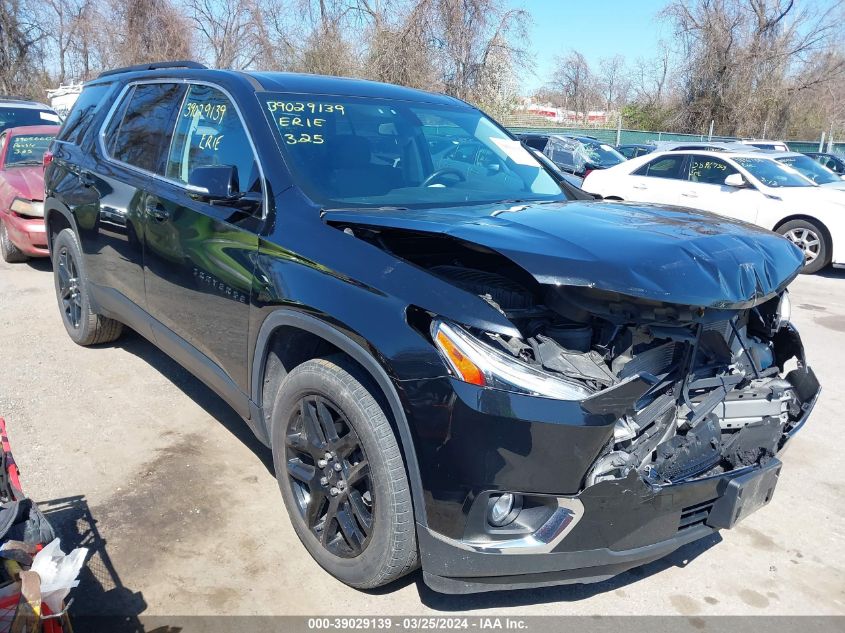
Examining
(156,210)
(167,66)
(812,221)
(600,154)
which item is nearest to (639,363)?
(156,210)

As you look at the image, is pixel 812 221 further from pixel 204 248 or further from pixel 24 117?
pixel 24 117

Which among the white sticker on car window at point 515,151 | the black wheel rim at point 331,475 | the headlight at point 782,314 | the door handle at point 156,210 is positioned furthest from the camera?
the white sticker on car window at point 515,151

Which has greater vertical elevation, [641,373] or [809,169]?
[809,169]

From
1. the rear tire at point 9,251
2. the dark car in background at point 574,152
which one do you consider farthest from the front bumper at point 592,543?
the dark car in background at point 574,152

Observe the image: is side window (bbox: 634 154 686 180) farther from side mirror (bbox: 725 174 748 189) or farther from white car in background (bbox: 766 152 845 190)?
white car in background (bbox: 766 152 845 190)

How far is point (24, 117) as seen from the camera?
35.2 feet

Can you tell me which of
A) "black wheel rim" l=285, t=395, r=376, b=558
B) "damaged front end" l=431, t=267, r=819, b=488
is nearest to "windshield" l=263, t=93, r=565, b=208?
"damaged front end" l=431, t=267, r=819, b=488

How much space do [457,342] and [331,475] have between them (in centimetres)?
83

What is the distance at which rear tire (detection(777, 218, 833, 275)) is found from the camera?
Result: 30.9 ft

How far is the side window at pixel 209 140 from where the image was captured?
3.21 metres

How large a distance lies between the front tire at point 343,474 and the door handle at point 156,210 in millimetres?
1371

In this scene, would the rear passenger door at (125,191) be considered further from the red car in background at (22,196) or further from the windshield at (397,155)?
the red car in background at (22,196)

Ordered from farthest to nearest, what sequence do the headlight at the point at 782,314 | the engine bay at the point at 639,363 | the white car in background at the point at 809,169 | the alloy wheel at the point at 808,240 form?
1. the white car in background at the point at 809,169
2. the alloy wheel at the point at 808,240
3. the headlight at the point at 782,314
4. the engine bay at the point at 639,363

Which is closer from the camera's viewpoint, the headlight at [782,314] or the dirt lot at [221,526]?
the dirt lot at [221,526]
